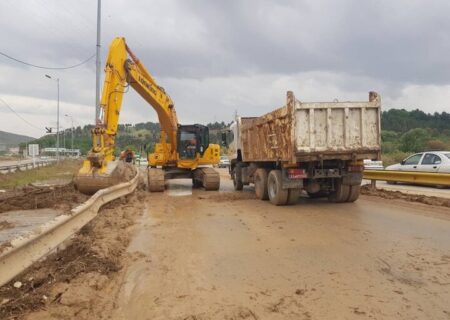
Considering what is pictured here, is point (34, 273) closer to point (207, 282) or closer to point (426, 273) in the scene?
point (207, 282)

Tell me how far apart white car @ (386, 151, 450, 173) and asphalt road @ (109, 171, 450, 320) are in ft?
30.9

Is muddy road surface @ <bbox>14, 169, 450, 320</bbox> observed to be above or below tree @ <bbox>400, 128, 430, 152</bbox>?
below

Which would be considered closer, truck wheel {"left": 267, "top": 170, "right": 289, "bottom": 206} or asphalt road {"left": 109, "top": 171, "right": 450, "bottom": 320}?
asphalt road {"left": 109, "top": 171, "right": 450, "bottom": 320}

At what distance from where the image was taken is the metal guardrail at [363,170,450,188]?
15.8m

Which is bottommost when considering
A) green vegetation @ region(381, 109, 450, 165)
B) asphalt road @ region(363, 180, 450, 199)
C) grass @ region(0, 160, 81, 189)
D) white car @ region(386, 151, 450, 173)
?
asphalt road @ region(363, 180, 450, 199)

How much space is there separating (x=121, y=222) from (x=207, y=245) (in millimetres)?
2991

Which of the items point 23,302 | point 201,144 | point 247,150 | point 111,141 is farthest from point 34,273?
point 201,144

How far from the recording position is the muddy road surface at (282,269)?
14.6ft

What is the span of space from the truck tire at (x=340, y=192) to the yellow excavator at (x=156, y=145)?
598 cm

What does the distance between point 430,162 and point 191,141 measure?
10366mm

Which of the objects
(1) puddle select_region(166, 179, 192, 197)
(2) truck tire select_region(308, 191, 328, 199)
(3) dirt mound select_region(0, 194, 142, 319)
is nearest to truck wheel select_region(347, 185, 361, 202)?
(2) truck tire select_region(308, 191, 328, 199)

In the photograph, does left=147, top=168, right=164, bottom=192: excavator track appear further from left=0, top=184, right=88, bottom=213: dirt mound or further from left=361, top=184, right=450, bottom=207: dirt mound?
left=361, top=184, right=450, bottom=207: dirt mound

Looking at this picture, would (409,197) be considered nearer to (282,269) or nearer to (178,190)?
(282,269)

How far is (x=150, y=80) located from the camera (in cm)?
1767
